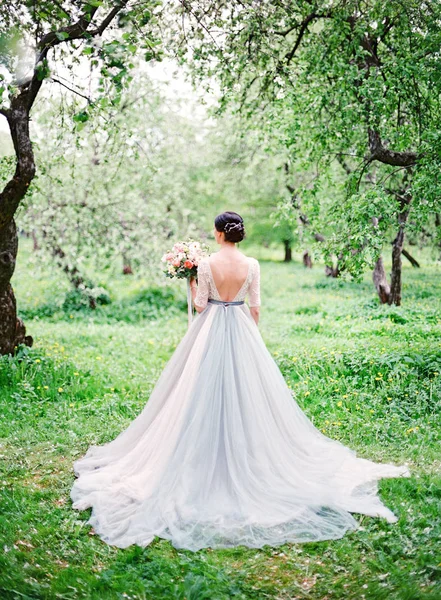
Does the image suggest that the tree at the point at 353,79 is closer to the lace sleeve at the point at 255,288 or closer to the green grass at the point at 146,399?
the green grass at the point at 146,399

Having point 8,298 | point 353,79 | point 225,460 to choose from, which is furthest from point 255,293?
point 8,298

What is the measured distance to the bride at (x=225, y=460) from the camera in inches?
184

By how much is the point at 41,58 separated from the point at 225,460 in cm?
476

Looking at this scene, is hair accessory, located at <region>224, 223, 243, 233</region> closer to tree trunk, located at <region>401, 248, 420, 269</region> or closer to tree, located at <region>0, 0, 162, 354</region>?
tree, located at <region>0, 0, 162, 354</region>

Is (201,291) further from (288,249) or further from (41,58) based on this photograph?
(288,249)

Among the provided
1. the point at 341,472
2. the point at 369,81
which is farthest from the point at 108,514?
the point at 369,81

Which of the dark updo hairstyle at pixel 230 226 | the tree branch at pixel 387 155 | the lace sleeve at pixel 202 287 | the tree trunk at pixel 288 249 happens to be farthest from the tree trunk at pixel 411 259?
the lace sleeve at pixel 202 287

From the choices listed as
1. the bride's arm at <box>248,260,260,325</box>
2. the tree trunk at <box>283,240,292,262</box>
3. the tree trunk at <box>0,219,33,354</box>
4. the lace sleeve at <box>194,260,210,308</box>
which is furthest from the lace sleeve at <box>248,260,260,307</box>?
the tree trunk at <box>283,240,292,262</box>

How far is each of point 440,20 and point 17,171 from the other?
6.30 meters

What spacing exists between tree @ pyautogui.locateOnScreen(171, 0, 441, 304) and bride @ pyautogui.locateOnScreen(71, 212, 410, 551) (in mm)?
2724

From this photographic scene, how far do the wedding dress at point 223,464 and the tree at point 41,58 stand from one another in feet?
7.16

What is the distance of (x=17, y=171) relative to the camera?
26.7 feet

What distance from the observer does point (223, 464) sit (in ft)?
17.3

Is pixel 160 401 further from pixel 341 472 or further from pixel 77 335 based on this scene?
pixel 77 335
